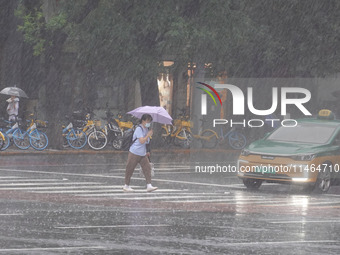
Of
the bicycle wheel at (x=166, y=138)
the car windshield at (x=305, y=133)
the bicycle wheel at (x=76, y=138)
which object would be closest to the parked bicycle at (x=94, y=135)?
the bicycle wheel at (x=76, y=138)

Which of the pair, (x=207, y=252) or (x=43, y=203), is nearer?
(x=207, y=252)

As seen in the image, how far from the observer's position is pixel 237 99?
40.4 metres

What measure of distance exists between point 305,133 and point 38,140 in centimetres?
1248

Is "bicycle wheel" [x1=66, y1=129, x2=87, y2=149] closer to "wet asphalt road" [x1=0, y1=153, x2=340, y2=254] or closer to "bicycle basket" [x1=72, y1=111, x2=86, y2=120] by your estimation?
"bicycle basket" [x1=72, y1=111, x2=86, y2=120]

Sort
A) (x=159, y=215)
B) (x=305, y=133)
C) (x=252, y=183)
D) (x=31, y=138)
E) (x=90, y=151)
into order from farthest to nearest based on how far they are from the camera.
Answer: (x=90, y=151)
(x=31, y=138)
(x=305, y=133)
(x=252, y=183)
(x=159, y=215)

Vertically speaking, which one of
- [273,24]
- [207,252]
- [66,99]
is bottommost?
[207,252]

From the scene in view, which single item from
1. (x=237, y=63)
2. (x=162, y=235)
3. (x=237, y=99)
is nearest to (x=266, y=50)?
(x=237, y=63)

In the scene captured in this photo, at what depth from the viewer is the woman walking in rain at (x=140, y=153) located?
19.4 m

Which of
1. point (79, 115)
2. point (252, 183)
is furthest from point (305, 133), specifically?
point (79, 115)

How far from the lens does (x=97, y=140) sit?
109ft

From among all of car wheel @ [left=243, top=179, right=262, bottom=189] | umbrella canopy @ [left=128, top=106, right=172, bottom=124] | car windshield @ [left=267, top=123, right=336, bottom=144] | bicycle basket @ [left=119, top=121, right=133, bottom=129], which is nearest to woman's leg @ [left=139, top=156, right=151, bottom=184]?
umbrella canopy @ [left=128, top=106, right=172, bottom=124]

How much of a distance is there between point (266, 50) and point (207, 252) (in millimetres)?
26239

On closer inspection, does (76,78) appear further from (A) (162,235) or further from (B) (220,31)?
(A) (162,235)

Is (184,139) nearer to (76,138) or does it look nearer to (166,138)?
(166,138)
